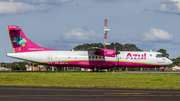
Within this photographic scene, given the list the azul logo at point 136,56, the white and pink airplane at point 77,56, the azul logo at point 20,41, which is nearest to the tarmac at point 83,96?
the white and pink airplane at point 77,56

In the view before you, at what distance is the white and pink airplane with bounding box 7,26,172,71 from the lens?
4219 cm

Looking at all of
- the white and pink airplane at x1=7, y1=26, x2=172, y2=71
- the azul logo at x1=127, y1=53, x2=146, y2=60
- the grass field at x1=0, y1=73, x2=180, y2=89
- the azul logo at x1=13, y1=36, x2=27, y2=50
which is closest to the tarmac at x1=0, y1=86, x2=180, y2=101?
the grass field at x1=0, y1=73, x2=180, y2=89

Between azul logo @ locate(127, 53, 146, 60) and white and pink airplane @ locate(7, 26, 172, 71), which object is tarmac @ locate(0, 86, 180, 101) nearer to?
white and pink airplane @ locate(7, 26, 172, 71)

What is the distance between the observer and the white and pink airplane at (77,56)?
138ft

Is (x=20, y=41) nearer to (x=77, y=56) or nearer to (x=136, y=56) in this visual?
(x=77, y=56)

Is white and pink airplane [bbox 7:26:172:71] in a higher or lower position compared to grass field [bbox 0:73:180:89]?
higher

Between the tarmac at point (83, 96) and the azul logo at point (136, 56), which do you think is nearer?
the tarmac at point (83, 96)

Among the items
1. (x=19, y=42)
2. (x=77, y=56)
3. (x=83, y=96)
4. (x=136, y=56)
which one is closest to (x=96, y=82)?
(x=83, y=96)

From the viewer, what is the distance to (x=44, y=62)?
42.3m

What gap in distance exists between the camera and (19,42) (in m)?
42.8

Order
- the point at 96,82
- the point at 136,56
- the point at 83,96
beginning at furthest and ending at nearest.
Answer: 1. the point at 136,56
2. the point at 96,82
3. the point at 83,96

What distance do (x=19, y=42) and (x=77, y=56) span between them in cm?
991

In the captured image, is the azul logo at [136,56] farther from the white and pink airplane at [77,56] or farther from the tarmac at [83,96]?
the tarmac at [83,96]

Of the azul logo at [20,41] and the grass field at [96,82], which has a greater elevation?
the azul logo at [20,41]
